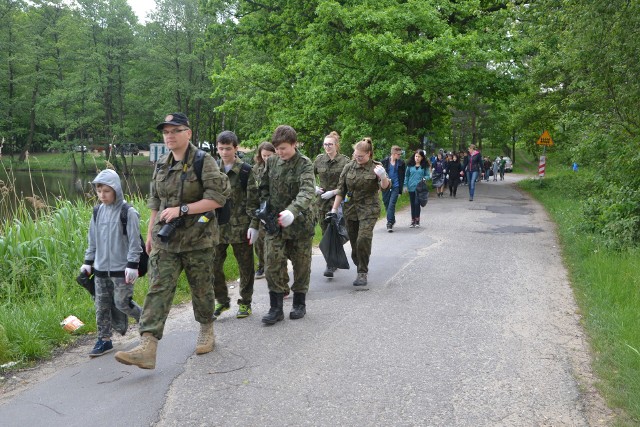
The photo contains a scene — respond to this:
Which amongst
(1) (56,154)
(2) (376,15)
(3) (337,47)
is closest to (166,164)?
(2) (376,15)

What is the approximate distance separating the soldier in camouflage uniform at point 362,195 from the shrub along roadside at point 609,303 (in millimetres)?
2610

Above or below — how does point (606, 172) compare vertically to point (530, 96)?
below

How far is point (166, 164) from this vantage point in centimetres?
483

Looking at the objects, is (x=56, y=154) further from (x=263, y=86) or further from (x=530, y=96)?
(x=530, y=96)

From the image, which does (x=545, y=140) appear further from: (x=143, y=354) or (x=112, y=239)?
(x=143, y=354)

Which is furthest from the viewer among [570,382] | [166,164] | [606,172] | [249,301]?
[606,172]

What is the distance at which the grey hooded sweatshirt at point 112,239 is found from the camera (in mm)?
4973

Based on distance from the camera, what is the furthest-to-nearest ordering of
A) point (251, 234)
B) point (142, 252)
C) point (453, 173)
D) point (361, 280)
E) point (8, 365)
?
point (453, 173) < point (361, 280) < point (251, 234) < point (142, 252) < point (8, 365)

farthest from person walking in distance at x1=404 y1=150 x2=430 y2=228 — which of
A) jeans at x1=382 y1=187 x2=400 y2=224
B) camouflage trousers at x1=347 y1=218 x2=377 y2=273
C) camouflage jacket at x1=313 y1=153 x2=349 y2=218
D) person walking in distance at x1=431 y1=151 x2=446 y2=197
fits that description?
camouflage trousers at x1=347 y1=218 x2=377 y2=273

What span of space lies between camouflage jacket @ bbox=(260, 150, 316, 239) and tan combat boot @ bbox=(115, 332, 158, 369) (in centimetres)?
178

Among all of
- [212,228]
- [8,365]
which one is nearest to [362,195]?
[212,228]

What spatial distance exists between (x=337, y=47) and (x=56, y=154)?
1266 inches

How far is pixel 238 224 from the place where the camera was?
20.0 feet

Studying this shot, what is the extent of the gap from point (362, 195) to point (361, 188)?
0.10 m
